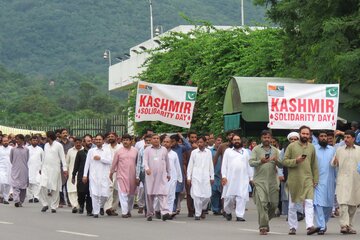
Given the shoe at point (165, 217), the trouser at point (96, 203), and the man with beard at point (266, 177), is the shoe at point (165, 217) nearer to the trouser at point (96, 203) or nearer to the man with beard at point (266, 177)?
the trouser at point (96, 203)

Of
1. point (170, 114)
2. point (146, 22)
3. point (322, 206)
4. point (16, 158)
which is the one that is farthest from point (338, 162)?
point (146, 22)

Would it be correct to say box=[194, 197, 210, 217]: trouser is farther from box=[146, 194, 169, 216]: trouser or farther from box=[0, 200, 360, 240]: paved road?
box=[146, 194, 169, 216]: trouser

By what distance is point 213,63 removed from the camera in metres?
37.8

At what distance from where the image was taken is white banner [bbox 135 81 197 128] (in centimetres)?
2684

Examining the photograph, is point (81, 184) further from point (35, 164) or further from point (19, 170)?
point (35, 164)

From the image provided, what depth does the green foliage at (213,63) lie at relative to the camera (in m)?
35.1

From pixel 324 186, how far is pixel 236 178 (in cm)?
437

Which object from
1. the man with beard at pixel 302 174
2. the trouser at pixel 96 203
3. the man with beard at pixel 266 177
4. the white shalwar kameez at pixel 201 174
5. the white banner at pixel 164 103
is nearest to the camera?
the man with beard at pixel 302 174

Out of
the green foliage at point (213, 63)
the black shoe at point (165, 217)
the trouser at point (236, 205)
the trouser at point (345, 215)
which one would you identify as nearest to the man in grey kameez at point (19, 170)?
the black shoe at point (165, 217)

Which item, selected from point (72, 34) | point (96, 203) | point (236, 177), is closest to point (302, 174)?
point (236, 177)

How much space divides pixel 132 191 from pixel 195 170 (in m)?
1.36

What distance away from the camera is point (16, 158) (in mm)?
29469

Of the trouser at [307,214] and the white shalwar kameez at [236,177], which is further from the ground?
the white shalwar kameez at [236,177]

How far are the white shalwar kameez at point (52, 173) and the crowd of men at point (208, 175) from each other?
0.07 feet
